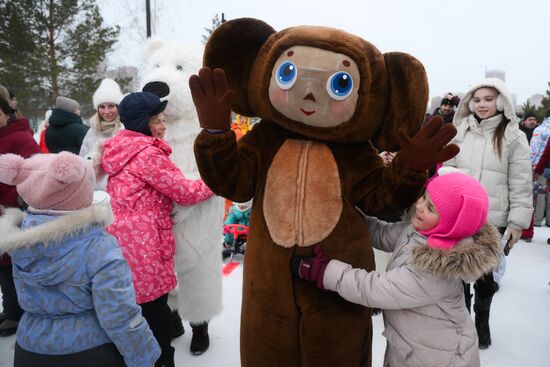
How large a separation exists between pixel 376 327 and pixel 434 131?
83.6 inches

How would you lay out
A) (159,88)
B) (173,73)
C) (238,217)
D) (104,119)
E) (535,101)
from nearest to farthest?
(159,88) < (173,73) < (104,119) < (238,217) < (535,101)

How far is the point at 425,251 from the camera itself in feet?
4.50

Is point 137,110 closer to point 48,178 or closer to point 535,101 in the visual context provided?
point 48,178

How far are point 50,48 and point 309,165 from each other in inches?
563

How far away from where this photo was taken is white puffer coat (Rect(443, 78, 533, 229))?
2.44 meters

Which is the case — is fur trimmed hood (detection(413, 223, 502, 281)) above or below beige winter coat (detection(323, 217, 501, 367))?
above

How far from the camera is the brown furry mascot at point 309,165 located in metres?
1.44

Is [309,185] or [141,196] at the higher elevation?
[309,185]

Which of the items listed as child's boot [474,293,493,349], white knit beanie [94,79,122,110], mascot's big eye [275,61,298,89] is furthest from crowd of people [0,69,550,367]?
white knit beanie [94,79,122,110]

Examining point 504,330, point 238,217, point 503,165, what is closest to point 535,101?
point 238,217

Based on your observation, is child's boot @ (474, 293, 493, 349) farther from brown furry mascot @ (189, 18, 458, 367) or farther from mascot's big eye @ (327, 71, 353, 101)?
mascot's big eye @ (327, 71, 353, 101)

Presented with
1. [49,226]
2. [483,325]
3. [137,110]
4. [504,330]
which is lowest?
[504,330]

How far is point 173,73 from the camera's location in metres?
2.41

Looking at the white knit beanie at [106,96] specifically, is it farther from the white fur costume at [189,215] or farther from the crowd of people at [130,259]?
the crowd of people at [130,259]
